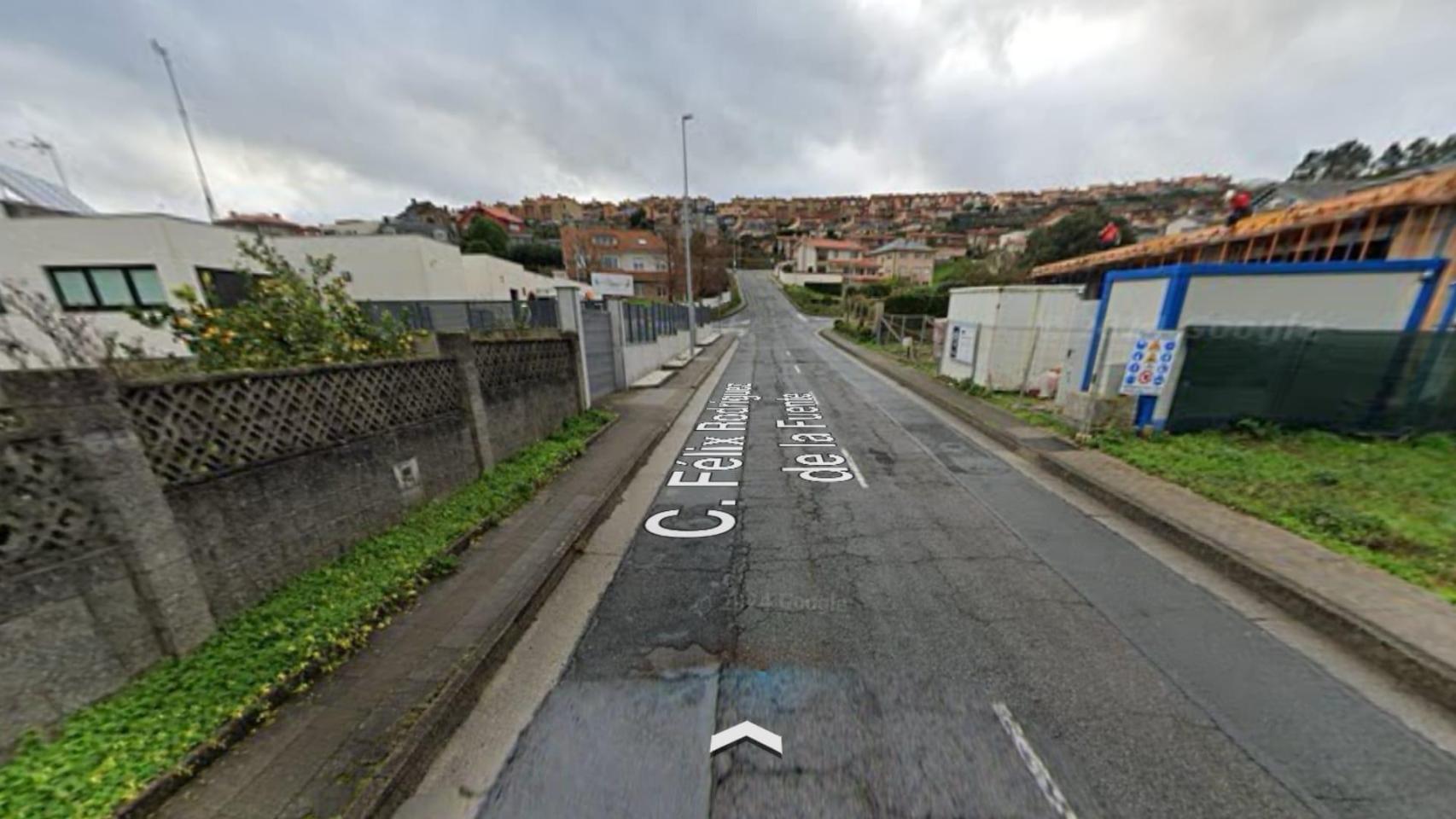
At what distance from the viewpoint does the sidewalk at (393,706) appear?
85.0 inches

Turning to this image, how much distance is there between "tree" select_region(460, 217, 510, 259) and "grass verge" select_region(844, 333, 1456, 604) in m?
48.6

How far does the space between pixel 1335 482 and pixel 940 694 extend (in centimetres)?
628

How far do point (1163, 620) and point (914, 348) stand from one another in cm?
1768

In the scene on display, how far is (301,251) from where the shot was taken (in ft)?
72.3

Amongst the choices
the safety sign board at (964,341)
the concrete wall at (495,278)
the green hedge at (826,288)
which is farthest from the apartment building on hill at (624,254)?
the safety sign board at (964,341)

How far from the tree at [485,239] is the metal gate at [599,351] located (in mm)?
38584

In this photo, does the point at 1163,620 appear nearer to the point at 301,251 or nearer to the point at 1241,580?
the point at 1241,580

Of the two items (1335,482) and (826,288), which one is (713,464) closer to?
(1335,482)

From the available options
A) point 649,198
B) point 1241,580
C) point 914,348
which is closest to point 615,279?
point 914,348

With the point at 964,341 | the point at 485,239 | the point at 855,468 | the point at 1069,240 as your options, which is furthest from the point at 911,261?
the point at 855,468

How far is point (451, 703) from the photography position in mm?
2725

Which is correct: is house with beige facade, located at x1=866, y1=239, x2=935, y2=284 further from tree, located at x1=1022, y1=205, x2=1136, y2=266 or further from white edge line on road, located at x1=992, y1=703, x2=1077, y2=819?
white edge line on road, located at x1=992, y1=703, x2=1077, y2=819

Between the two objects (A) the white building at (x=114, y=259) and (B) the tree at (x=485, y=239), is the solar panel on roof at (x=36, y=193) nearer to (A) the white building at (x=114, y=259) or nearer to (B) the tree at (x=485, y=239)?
(A) the white building at (x=114, y=259)

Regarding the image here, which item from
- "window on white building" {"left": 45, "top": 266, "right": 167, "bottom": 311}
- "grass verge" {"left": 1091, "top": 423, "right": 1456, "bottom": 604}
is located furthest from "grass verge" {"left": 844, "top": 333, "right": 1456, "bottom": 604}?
"window on white building" {"left": 45, "top": 266, "right": 167, "bottom": 311}
